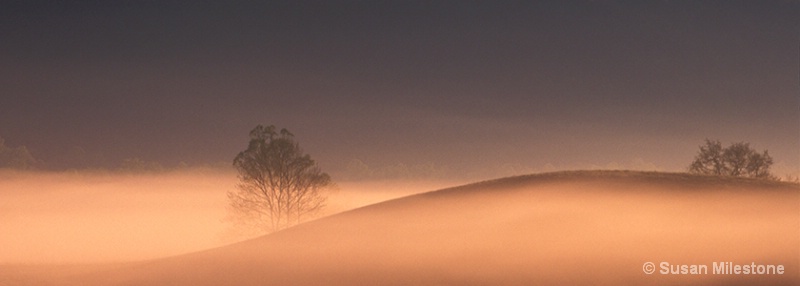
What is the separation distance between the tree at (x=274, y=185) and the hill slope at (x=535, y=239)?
31.6 feet

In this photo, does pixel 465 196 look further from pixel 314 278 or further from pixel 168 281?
pixel 168 281

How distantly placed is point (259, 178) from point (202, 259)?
17539 millimetres

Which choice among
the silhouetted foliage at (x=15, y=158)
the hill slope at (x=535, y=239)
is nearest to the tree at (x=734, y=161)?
the hill slope at (x=535, y=239)

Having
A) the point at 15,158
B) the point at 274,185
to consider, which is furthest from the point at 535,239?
the point at 15,158

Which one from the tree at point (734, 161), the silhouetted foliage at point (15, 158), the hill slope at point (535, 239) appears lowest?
the hill slope at point (535, 239)

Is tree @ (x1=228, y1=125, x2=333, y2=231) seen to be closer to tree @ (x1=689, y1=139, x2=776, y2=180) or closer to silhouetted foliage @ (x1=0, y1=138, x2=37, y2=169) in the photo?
tree @ (x1=689, y1=139, x2=776, y2=180)

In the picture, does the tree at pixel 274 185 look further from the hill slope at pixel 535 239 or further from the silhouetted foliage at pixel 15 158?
the silhouetted foliage at pixel 15 158

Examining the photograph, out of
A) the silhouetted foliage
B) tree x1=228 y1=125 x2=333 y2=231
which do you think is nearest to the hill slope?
tree x1=228 y1=125 x2=333 y2=231

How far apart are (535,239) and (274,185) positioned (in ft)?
98.1

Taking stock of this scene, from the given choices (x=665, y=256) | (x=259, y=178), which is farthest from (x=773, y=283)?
(x=259, y=178)

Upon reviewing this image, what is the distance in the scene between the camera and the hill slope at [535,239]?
37.2 meters

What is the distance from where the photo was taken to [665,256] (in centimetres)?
3750

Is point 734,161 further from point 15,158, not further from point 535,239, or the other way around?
point 15,158

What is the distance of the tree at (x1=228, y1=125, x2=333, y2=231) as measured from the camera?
66.1 m
